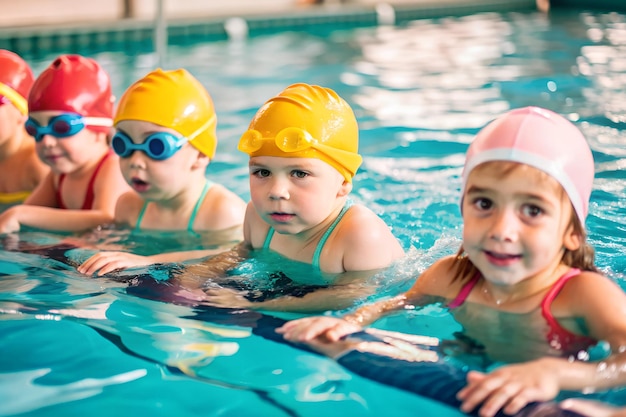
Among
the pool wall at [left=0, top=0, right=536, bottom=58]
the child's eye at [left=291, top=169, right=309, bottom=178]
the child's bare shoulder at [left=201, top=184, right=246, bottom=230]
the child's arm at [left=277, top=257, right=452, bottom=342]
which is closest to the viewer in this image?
the child's arm at [left=277, top=257, right=452, bottom=342]

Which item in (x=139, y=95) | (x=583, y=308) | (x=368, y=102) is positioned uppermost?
(x=139, y=95)

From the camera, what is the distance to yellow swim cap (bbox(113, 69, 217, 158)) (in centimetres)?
459

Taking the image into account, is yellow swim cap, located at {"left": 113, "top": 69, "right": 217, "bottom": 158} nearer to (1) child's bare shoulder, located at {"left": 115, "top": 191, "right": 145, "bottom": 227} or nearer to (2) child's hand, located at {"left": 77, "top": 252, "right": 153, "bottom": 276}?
(1) child's bare shoulder, located at {"left": 115, "top": 191, "right": 145, "bottom": 227}

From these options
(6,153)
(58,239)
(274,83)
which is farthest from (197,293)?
(274,83)

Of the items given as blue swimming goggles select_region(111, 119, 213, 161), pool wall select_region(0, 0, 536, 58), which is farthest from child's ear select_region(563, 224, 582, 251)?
pool wall select_region(0, 0, 536, 58)

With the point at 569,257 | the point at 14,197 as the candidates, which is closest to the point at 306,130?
the point at 569,257

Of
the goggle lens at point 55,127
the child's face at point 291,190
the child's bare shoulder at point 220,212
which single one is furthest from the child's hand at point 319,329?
the goggle lens at point 55,127

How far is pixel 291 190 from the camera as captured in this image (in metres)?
3.86

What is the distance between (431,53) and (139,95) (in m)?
7.91

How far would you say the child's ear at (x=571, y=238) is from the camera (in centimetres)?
305

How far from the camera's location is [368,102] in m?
9.14

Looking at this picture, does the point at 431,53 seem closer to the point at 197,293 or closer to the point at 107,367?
the point at 197,293

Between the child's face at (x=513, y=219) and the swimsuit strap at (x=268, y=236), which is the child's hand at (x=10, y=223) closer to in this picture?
the swimsuit strap at (x=268, y=236)

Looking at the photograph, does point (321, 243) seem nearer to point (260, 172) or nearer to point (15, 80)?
point (260, 172)
